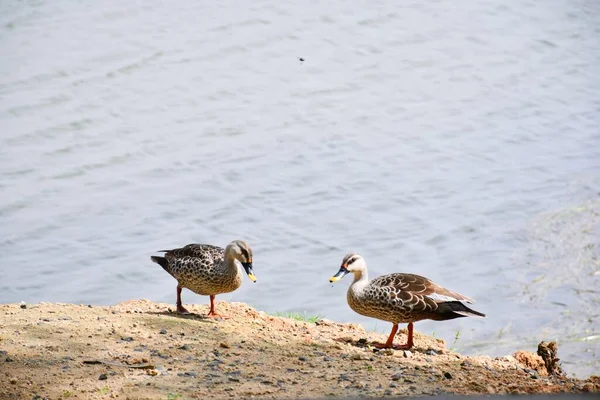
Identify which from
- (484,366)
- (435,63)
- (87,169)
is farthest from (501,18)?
(484,366)

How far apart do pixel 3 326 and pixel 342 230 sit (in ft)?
19.9

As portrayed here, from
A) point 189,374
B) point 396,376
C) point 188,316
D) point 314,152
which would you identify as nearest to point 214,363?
point 189,374

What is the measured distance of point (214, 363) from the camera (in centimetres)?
657

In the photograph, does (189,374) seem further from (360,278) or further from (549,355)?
(549,355)

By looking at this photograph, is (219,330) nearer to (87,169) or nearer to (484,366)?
(484,366)

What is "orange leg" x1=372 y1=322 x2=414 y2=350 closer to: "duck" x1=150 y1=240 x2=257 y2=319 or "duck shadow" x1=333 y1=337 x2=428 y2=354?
"duck shadow" x1=333 y1=337 x2=428 y2=354

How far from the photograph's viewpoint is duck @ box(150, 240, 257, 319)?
8008mm

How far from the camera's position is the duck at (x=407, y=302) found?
7.72 m

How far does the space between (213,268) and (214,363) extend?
153 cm

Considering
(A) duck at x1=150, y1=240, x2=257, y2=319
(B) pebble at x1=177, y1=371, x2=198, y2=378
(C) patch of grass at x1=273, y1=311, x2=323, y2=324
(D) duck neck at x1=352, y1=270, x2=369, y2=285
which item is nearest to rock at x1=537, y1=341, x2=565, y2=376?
(D) duck neck at x1=352, y1=270, x2=369, y2=285

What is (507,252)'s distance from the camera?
39.4ft

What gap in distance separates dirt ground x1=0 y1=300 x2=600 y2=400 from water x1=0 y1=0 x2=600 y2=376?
2.84 metres

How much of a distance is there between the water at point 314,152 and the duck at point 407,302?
2353 millimetres

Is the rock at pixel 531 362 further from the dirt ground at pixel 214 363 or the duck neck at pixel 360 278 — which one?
the duck neck at pixel 360 278
